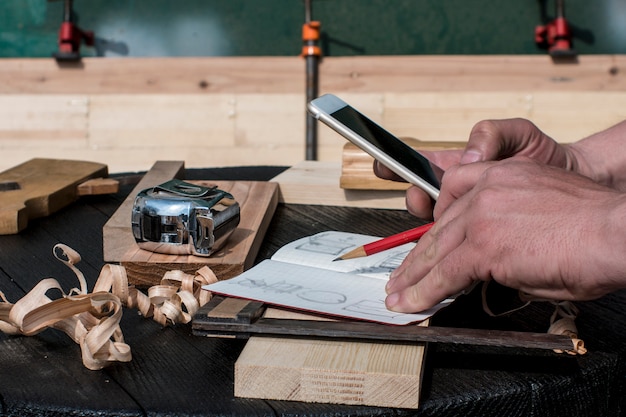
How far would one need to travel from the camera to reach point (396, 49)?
3.47 m

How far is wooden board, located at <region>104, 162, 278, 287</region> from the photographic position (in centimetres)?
116

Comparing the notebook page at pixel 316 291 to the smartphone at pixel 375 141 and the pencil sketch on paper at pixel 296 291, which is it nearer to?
the pencil sketch on paper at pixel 296 291

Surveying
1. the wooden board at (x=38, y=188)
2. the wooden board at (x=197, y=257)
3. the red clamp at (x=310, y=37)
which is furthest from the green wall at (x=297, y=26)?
the wooden board at (x=197, y=257)

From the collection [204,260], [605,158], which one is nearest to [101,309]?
[204,260]

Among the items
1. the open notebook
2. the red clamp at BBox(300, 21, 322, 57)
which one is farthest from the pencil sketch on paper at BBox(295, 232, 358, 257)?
the red clamp at BBox(300, 21, 322, 57)

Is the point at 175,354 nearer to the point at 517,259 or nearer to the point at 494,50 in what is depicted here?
the point at 517,259

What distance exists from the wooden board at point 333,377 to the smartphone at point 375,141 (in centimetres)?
36

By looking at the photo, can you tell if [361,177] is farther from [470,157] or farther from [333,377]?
[333,377]

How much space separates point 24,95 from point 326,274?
9.08ft

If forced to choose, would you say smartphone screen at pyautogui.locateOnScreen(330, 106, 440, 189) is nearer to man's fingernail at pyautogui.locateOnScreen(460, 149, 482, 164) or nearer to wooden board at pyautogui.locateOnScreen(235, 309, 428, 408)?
man's fingernail at pyautogui.locateOnScreen(460, 149, 482, 164)

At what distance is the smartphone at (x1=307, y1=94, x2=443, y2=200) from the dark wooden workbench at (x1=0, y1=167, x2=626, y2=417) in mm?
195

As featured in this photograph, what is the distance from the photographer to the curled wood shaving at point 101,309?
88 centimetres

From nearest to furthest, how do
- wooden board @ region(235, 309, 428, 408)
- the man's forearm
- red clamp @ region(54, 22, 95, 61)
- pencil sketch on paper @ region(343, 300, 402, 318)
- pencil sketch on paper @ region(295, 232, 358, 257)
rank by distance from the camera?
1. wooden board @ region(235, 309, 428, 408)
2. pencil sketch on paper @ region(343, 300, 402, 318)
3. pencil sketch on paper @ region(295, 232, 358, 257)
4. the man's forearm
5. red clamp @ region(54, 22, 95, 61)

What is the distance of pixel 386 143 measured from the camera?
117 centimetres
